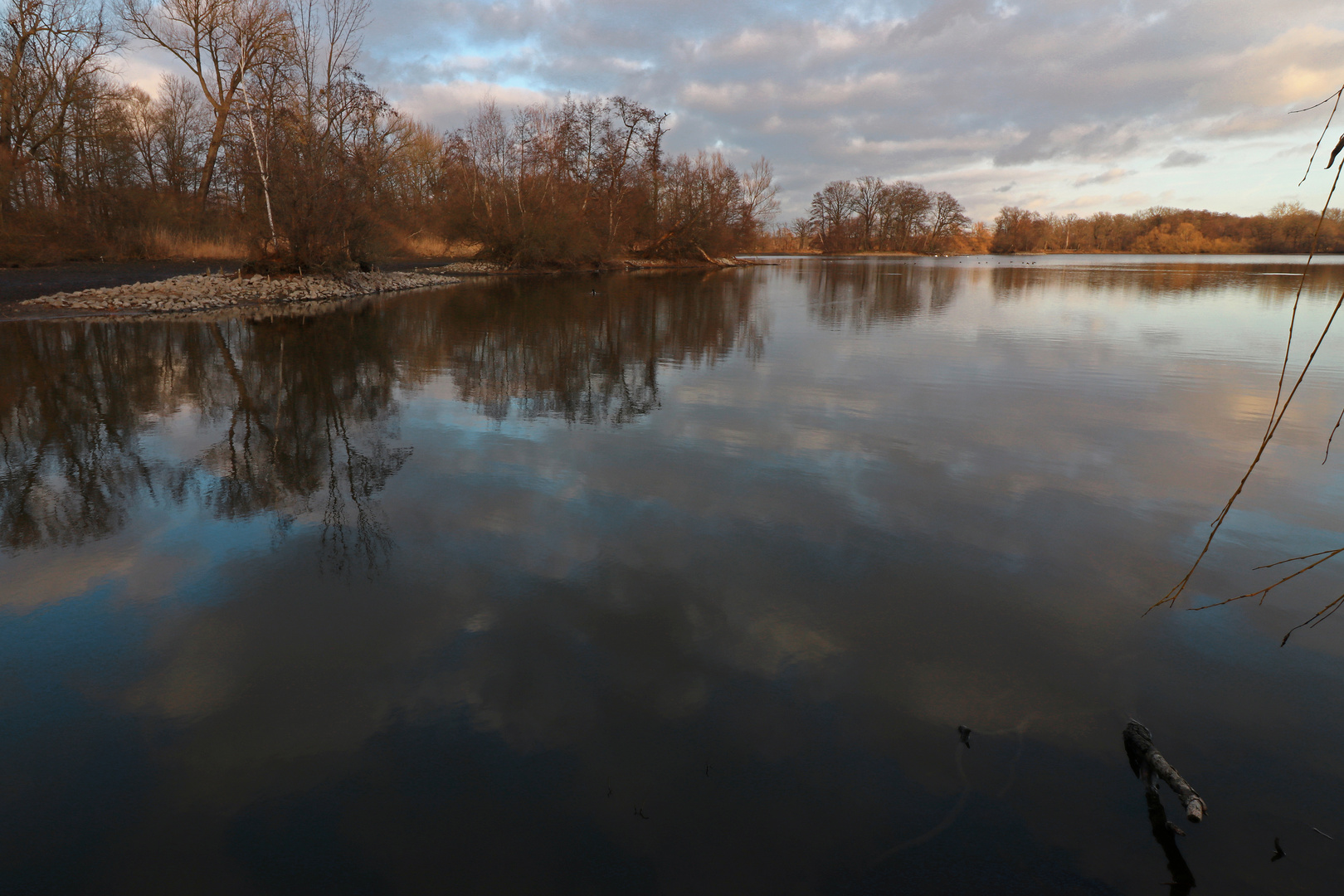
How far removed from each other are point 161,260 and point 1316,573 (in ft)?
119

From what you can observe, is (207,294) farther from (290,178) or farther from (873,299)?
(873,299)

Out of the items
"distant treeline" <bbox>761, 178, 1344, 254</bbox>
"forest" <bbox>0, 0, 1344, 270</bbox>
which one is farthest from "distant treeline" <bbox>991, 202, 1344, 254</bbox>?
"forest" <bbox>0, 0, 1344, 270</bbox>

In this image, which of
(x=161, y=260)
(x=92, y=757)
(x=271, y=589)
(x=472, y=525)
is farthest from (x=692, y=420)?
(x=161, y=260)

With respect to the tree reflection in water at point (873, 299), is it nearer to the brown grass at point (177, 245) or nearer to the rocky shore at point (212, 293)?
the rocky shore at point (212, 293)

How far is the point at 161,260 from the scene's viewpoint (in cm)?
2961

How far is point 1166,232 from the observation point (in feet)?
380

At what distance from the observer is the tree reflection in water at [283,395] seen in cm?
591

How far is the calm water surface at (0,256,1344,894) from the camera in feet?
8.95

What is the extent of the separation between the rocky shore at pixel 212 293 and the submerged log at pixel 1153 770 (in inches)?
892

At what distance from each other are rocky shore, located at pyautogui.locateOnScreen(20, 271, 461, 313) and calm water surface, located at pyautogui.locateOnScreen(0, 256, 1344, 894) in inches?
464

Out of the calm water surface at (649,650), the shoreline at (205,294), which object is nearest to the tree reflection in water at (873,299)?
the calm water surface at (649,650)

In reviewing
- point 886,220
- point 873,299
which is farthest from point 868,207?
point 873,299

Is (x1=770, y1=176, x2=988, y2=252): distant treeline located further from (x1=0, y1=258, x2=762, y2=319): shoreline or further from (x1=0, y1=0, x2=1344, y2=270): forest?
(x1=0, y1=258, x2=762, y2=319): shoreline

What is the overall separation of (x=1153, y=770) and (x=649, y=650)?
7.61 ft
